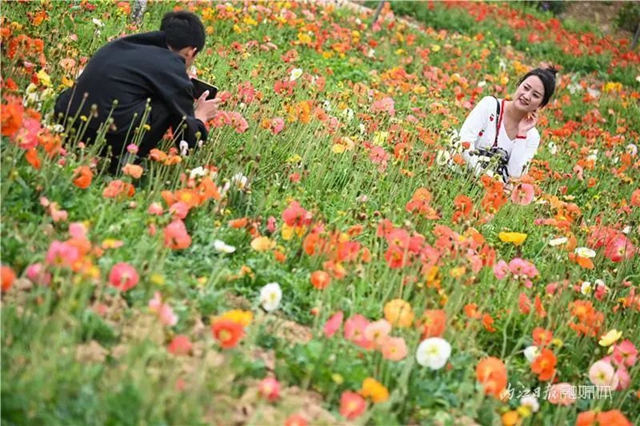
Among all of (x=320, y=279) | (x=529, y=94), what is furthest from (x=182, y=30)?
(x=529, y=94)

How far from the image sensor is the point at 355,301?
10.8 ft

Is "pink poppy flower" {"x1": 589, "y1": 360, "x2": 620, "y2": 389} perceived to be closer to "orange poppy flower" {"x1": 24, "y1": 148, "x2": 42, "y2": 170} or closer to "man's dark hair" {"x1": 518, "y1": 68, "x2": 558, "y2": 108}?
"orange poppy flower" {"x1": 24, "y1": 148, "x2": 42, "y2": 170}

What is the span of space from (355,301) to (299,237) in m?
0.49

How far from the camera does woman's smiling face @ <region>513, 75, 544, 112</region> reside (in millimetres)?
5746

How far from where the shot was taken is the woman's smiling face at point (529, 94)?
5.75 metres

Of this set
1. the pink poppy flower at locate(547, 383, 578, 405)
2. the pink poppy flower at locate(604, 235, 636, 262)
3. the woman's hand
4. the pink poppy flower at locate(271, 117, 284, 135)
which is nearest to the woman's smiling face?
the woman's hand

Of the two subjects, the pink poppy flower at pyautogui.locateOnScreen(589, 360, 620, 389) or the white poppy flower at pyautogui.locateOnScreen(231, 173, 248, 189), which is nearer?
the pink poppy flower at pyautogui.locateOnScreen(589, 360, 620, 389)

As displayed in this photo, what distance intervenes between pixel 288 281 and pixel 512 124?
10.4 ft

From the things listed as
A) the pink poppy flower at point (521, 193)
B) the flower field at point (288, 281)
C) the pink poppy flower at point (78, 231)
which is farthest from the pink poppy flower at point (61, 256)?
the pink poppy flower at point (521, 193)

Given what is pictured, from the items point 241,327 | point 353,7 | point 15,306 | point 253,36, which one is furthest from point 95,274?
point 353,7

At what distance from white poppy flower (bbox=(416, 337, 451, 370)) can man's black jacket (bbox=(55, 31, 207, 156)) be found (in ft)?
5.70

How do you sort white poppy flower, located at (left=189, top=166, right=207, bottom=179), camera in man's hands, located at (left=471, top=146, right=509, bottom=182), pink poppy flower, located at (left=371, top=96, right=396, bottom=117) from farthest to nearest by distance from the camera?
pink poppy flower, located at (left=371, top=96, right=396, bottom=117)
camera in man's hands, located at (left=471, top=146, right=509, bottom=182)
white poppy flower, located at (left=189, top=166, right=207, bottom=179)

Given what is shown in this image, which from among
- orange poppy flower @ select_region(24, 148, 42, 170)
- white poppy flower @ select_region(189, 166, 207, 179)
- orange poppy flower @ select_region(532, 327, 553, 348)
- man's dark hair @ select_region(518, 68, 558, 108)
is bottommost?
orange poppy flower @ select_region(532, 327, 553, 348)

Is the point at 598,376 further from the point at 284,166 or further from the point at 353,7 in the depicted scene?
the point at 353,7
